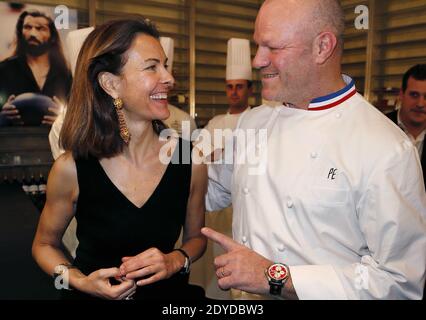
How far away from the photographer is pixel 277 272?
2.69 ft

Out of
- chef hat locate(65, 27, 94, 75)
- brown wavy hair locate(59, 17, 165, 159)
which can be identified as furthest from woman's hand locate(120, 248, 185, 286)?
chef hat locate(65, 27, 94, 75)

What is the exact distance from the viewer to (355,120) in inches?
35.3

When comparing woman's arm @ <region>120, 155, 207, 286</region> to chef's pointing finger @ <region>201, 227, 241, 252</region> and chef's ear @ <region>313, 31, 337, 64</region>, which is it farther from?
chef's ear @ <region>313, 31, 337, 64</region>

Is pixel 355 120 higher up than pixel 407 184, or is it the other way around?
pixel 355 120

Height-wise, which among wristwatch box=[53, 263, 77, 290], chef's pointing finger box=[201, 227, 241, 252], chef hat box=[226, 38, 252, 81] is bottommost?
wristwatch box=[53, 263, 77, 290]

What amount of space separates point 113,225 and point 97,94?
0.40 meters

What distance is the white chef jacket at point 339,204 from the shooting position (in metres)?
0.78

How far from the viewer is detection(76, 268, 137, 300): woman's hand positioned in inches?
34.7

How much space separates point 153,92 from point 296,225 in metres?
0.54

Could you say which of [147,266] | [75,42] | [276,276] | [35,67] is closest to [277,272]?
[276,276]

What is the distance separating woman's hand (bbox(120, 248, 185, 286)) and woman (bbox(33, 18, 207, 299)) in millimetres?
30

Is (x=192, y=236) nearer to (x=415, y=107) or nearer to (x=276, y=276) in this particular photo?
(x=276, y=276)

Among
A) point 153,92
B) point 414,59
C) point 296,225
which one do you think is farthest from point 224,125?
point 296,225
